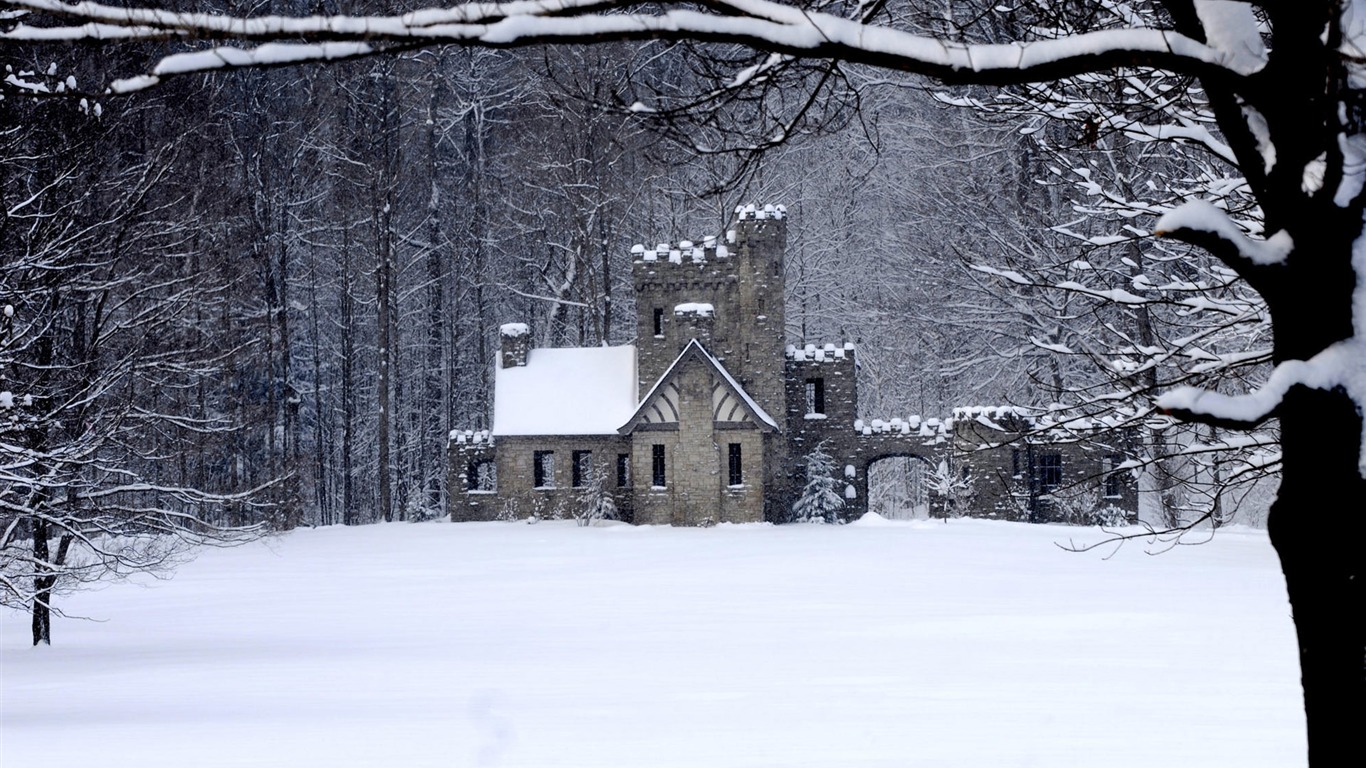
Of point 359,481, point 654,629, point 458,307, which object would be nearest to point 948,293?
point 458,307

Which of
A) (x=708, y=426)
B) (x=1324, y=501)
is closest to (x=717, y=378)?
(x=708, y=426)

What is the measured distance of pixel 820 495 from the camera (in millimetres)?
35969

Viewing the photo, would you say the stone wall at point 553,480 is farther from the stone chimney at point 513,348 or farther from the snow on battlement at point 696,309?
the snow on battlement at point 696,309

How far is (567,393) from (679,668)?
25.6 meters

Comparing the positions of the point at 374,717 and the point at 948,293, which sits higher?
the point at 948,293

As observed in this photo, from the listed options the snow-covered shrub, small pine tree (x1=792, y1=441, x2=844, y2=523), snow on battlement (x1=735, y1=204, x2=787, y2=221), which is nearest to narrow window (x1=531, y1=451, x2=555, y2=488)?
small pine tree (x1=792, y1=441, x2=844, y2=523)

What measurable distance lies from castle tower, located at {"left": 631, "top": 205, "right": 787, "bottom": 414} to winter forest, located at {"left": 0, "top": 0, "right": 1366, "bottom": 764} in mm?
2597

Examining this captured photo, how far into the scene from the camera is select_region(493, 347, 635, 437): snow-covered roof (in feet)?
123

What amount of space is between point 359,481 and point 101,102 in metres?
32.7

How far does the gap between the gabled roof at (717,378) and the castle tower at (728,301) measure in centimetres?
73

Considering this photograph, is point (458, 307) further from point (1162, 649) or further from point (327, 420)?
point (1162, 649)

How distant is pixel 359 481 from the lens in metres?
46.5

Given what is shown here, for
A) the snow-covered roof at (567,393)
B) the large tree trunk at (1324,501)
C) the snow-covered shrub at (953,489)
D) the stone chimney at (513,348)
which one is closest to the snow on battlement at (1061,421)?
the large tree trunk at (1324,501)

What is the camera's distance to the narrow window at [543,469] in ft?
124
